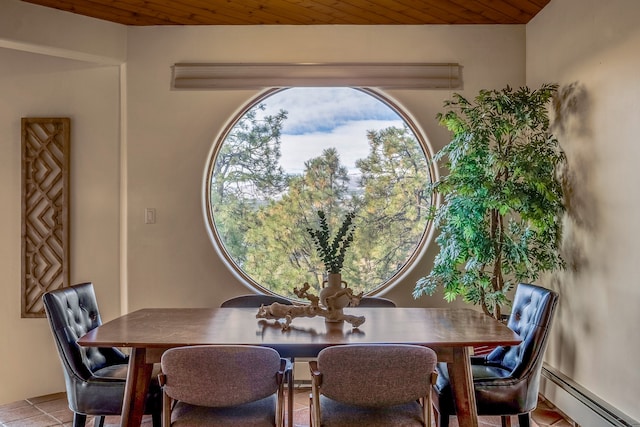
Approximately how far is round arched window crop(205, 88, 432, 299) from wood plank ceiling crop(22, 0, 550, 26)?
1.74ft

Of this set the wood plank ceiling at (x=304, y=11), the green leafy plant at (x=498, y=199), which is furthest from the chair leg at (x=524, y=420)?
the wood plank ceiling at (x=304, y=11)

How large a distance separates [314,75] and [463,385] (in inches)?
94.1

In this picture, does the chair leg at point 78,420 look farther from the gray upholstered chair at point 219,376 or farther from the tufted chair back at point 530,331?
the tufted chair back at point 530,331

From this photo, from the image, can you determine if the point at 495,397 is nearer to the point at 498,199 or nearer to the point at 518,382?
the point at 518,382

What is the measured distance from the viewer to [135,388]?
204 centimetres

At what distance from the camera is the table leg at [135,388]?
2031 mm

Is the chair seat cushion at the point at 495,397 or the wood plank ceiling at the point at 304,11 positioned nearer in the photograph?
the chair seat cushion at the point at 495,397

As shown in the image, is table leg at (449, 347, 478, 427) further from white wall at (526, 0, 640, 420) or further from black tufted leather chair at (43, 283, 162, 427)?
black tufted leather chair at (43, 283, 162, 427)

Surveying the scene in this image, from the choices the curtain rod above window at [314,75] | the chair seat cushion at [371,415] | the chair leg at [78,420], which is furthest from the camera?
the curtain rod above window at [314,75]

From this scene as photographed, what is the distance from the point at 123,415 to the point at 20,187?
7.27 ft

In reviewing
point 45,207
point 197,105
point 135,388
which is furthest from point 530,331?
point 45,207

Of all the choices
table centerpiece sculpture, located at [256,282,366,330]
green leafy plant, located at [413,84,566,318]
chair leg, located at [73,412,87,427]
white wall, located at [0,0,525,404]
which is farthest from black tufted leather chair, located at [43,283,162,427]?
green leafy plant, located at [413,84,566,318]

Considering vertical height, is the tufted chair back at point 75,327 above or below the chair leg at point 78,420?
above

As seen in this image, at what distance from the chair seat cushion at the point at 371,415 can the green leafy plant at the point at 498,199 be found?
50.8 inches
